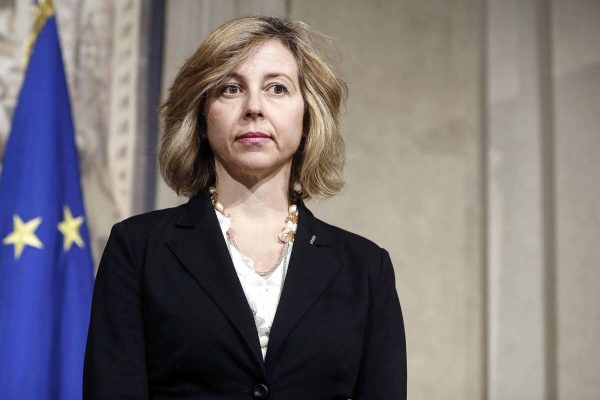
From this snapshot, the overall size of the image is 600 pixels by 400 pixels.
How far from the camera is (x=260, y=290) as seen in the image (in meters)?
1.54

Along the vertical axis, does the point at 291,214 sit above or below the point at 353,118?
below

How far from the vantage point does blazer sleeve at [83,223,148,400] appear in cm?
142

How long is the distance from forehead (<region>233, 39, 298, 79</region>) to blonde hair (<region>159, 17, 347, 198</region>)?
0.04 feet

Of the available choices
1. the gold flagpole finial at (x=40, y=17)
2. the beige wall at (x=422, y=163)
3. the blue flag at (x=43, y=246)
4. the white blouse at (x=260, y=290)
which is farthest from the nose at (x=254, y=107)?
the beige wall at (x=422, y=163)

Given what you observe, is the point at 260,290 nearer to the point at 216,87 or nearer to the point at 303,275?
the point at 303,275

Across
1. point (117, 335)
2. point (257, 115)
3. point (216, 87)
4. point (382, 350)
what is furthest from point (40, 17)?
point (382, 350)

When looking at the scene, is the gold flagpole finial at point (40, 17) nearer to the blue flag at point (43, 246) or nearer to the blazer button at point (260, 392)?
the blue flag at point (43, 246)

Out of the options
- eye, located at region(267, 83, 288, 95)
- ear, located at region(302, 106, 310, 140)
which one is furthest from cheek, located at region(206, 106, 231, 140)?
ear, located at region(302, 106, 310, 140)

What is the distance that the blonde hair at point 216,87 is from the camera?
5.32ft

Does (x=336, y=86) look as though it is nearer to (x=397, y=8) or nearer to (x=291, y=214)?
(x=291, y=214)

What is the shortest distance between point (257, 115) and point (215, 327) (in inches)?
16.6

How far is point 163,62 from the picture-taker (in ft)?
10.1

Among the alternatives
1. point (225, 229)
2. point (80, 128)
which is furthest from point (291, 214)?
point (80, 128)

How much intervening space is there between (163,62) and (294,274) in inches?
68.4
